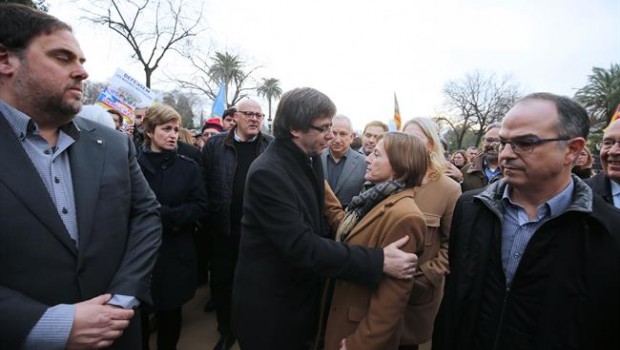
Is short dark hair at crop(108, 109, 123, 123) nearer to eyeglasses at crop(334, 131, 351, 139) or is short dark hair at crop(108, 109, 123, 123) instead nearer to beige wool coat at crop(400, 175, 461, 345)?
eyeglasses at crop(334, 131, 351, 139)

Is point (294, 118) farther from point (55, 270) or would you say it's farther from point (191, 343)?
point (191, 343)

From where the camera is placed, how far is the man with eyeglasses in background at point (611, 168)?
8.87 ft

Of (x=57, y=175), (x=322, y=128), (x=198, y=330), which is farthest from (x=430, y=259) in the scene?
(x=198, y=330)

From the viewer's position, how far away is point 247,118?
12.6 ft

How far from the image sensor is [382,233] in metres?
1.97

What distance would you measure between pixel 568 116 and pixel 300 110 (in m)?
1.36

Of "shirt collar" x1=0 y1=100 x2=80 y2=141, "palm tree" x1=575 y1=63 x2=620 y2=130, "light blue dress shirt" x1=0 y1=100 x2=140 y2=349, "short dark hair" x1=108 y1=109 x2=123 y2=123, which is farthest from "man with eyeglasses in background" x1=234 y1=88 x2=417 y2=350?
"palm tree" x1=575 y1=63 x2=620 y2=130

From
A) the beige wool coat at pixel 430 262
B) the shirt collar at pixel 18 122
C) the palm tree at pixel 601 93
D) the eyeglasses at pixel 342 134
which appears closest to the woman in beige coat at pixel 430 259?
the beige wool coat at pixel 430 262

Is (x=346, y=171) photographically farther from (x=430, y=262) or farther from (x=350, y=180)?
(x=430, y=262)

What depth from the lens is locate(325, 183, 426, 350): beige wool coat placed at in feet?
6.12

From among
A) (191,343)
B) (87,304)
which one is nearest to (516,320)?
(87,304)

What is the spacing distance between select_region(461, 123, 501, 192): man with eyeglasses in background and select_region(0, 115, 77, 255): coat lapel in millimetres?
4717

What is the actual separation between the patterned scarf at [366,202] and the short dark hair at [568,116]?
33.6 inches

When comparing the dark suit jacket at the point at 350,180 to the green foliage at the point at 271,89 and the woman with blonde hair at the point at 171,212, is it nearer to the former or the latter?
the woman with blonde hair at the point at 171,212
